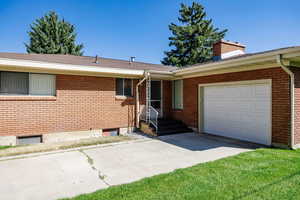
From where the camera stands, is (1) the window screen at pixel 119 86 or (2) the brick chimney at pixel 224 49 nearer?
(1) the window screen at pixel 119 86

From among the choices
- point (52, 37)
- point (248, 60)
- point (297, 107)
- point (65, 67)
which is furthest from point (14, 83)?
point (52, 37)

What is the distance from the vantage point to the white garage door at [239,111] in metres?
6.18

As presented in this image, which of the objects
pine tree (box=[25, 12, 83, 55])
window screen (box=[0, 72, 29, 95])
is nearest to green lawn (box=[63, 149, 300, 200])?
window screen (box=[0, 72, 29, 95])

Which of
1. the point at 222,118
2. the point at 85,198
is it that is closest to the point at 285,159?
the point at 222,118

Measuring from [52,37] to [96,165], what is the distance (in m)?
26.0

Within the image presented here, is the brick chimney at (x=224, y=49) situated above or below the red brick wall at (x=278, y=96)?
above

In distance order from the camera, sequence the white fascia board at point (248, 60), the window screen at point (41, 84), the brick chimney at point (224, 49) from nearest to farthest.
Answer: the white fascia board at point (248, 60)
the window screen at point (41, 84)
the brick chimney at point (224, 49)

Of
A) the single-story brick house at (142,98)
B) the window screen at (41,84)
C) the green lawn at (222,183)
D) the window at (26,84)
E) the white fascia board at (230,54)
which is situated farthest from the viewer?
the white fascia board at (230,54)

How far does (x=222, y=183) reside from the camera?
3.28 m

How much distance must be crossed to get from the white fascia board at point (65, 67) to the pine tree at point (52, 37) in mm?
20214

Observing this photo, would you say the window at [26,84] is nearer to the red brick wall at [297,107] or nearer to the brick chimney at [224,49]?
the red brick wall at [297,107]

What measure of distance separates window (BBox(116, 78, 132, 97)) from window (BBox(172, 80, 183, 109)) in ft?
8.63

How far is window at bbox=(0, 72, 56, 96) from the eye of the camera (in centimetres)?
631

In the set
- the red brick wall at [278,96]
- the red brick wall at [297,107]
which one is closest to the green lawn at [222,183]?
the red brick wall at [278,96]
